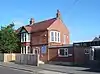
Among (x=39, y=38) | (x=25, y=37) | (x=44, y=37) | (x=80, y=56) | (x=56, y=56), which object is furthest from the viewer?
(x=25, y=37)

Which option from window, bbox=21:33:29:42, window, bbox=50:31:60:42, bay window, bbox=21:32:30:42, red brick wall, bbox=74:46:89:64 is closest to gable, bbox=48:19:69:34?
window, bbox=50:31:60:42

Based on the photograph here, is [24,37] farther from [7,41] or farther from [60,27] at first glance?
[60,27]

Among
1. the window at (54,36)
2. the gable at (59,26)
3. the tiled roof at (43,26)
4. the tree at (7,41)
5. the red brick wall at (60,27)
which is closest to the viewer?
the window at (54,36)

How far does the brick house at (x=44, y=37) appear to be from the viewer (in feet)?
160

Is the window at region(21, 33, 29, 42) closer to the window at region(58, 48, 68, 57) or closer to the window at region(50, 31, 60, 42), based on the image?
the window at region(50, 31, 60, 42)

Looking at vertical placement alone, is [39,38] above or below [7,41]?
above

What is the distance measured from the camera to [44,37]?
50.0 m

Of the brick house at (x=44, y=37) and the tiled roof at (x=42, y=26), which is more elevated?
the tiled roof at (x=42, y=26)

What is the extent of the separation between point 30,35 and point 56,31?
271 inches

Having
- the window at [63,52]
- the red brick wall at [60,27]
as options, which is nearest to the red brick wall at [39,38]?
the red brick wall at [60,27]

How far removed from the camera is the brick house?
48912 mm

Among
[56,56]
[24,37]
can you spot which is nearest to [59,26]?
[24,37]

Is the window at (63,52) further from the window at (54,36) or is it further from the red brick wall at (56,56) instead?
the window at (54,36)

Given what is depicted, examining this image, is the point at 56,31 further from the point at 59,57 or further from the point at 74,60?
the point at 74,60
